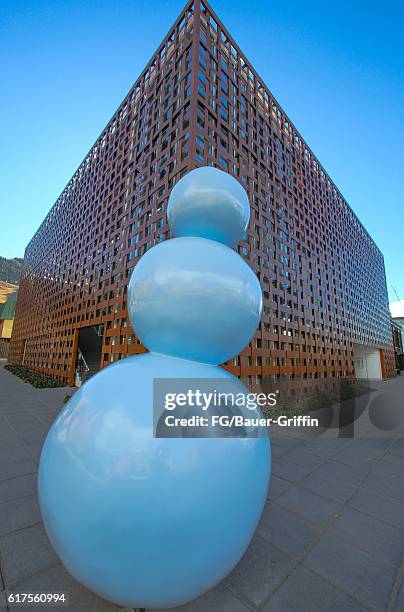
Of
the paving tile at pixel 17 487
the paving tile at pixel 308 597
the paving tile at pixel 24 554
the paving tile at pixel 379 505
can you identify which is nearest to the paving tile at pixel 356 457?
the paving tile at pixel 379 505

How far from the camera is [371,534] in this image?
2.95 meters

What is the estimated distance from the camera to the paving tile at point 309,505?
3.28 meters

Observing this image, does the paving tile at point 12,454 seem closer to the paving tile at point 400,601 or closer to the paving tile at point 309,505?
the paving tile at point 309,505

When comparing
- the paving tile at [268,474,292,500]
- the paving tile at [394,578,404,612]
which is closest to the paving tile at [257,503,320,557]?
the paving tile at [268,474,292,500]

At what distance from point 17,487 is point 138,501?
12.0 ft

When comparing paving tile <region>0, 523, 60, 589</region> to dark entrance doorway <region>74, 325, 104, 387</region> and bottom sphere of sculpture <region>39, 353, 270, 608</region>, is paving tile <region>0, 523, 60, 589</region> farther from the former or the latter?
dark entrance doorway <region>74, 325, 104, 387</region>

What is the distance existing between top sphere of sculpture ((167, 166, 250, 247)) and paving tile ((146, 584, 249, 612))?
10.4ft

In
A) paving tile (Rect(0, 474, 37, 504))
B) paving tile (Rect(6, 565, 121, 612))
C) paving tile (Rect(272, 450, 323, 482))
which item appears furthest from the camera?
paving tile (Rect(272, 450, 323, 482))

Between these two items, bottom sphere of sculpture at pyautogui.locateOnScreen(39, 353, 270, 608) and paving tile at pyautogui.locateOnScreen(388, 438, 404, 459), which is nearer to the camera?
bottom sphere of sculpture at pyautogui.locateOnScreen(39, 353, 270, 608)

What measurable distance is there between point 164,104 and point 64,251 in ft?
62.4

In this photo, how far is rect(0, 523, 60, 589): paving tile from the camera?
2242 millimetres

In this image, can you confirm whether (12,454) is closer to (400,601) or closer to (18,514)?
(18,514)

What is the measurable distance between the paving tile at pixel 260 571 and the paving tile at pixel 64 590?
101 centimetres

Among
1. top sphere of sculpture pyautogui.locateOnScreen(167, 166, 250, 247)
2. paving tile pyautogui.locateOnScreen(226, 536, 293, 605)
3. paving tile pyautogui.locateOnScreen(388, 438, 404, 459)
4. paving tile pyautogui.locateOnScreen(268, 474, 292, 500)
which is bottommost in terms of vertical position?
paving tile pyautogui.locateOnScreen(388, 438, 404, 459)
